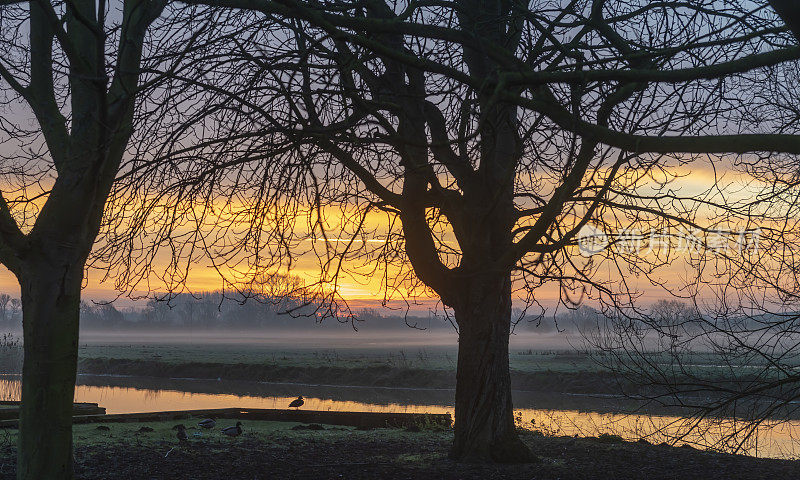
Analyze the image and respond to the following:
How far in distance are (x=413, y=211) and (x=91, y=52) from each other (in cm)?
451

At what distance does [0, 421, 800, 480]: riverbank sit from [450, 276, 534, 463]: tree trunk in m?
0.37

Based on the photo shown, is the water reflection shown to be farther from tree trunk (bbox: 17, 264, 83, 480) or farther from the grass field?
tree trunk (bbox: 17, 264, 83, 480)

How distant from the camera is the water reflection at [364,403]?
665 inches

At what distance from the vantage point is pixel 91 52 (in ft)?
24.8

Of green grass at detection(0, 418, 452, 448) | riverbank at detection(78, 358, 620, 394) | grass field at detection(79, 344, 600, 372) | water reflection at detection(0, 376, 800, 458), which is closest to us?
green grass at detection(0, 418, 452, 448)

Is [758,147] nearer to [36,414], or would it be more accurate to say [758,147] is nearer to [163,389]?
[36,414]

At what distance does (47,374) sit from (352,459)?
444 cm

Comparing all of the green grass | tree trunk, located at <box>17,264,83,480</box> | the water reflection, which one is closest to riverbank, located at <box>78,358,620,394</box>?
the water reflection

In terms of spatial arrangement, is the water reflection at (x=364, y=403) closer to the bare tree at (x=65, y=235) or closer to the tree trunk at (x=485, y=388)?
A: the tree trunk at (x=485, y=388)

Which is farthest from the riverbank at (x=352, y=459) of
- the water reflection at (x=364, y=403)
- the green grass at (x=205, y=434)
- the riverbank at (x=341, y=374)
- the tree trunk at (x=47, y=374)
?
the riverbank at (x=341, y=374)

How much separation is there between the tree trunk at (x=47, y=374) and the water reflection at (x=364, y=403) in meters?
11.4

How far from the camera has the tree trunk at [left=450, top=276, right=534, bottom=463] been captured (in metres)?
9.51

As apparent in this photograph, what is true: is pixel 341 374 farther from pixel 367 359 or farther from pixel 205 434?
pixel 205 434

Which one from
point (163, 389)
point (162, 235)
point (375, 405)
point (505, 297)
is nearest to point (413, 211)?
point (505, 297)
